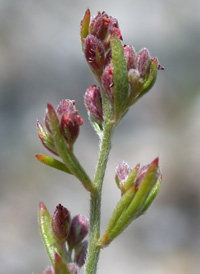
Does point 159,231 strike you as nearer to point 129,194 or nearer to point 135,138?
point 135,138

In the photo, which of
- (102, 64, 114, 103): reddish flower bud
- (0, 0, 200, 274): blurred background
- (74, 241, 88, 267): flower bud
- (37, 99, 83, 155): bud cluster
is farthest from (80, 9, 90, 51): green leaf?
(0, 0, 200, 274): blurred background

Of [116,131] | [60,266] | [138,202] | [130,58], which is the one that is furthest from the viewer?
[116,131]

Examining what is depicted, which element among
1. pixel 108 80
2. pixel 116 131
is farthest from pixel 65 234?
pixel 116 131

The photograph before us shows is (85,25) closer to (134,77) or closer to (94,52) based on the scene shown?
(94,52)

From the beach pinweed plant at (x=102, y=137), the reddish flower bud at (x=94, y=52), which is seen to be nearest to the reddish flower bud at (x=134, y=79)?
the beach pinweed plant at (x=102, y=137)

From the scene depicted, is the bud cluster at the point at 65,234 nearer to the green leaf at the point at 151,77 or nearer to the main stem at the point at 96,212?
the main stem at the point at 96,212

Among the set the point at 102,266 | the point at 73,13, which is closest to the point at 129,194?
the point at 102,266
